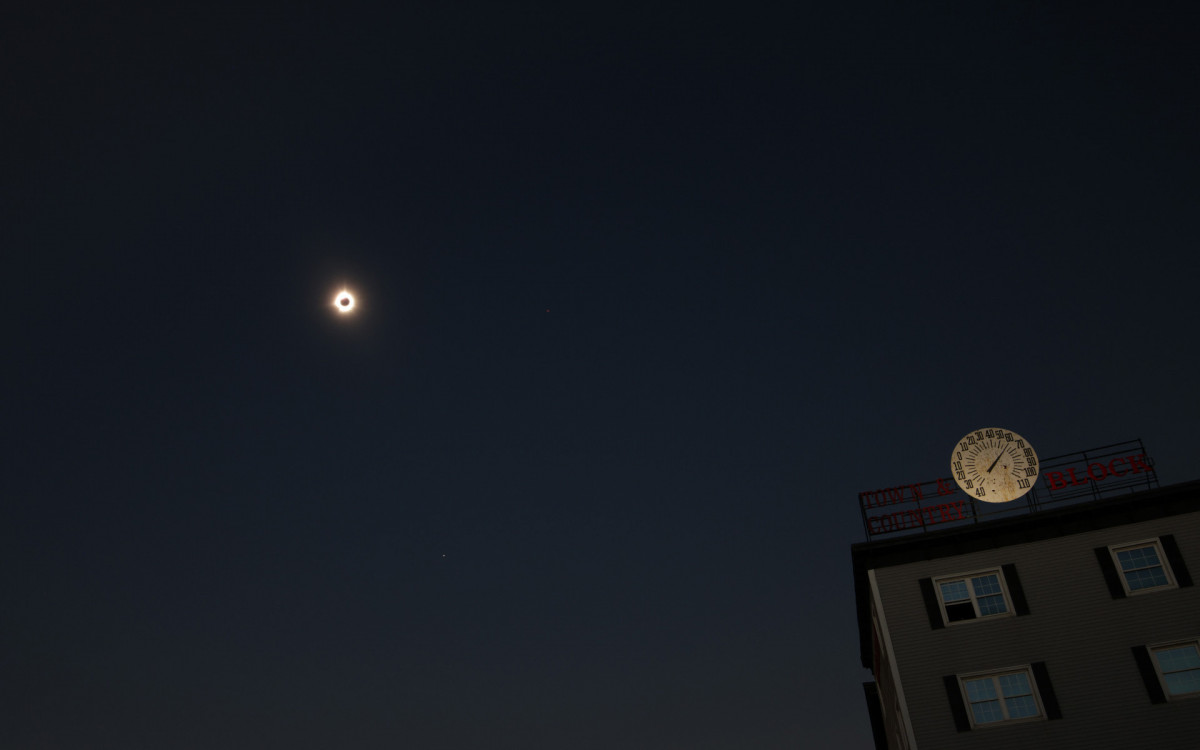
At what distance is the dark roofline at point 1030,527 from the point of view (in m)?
33.2

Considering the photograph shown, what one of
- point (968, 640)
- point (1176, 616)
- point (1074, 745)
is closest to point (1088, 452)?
point (1176, 616)

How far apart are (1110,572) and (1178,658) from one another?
3722 millimetres

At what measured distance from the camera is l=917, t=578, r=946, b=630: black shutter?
33844 mm

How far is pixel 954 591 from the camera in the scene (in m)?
34.4

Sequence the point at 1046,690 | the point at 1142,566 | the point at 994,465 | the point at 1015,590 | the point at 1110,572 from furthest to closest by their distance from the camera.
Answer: the point at 994,465, the point at 1015,590, the point at 1110,572, the point at 1142,566, the point at 1046,690

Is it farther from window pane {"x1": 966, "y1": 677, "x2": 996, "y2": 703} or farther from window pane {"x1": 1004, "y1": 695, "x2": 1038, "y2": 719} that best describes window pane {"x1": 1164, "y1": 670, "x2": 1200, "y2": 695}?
window pane {"x1": 966, "y1": 677, "x2": 996, "y2": 703}

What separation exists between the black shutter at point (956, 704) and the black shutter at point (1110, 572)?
7296 millimetres

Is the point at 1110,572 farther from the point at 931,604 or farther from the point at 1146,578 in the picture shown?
the point at 931,604

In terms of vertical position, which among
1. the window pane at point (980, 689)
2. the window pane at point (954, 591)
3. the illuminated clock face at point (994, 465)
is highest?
the illuminated clock face at point (994, 465)

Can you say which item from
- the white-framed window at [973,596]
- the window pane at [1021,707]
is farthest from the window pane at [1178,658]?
the white-framed window at [973,596]

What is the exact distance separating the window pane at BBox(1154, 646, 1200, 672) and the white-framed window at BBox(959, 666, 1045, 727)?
4701 mm

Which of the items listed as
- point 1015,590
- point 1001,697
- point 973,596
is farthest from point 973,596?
point 1001,697

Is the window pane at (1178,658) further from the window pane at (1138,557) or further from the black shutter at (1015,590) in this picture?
the black shutter at (1015,590)

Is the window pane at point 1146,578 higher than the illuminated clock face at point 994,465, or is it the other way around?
the illuminated clock face at point 994,465
